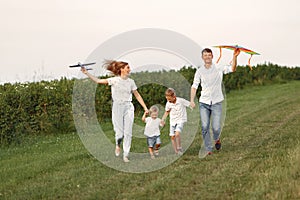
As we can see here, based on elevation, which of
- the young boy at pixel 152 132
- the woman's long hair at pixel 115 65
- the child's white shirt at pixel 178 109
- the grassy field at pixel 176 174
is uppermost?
the woman's long hair at pixel 115 65

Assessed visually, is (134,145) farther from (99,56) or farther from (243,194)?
(243,194)

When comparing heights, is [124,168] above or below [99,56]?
below

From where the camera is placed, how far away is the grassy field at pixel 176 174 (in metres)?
6.82

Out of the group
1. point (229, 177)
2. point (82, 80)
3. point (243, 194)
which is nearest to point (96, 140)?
point (82, 80)

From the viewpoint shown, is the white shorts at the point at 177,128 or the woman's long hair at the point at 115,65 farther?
the white shorts at the point at 177,128

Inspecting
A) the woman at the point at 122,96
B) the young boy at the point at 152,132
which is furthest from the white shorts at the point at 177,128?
the woman at the point at 122,96

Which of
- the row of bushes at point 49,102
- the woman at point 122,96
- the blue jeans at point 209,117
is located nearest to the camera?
the woman at point 122,96

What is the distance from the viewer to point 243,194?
652 cm

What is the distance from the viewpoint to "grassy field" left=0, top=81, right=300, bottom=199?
6.82 metres

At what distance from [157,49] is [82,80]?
5.35ft

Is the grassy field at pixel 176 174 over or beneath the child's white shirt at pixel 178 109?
beneath

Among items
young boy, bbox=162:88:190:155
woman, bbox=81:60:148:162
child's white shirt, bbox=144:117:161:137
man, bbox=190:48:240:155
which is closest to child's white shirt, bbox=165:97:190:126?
young boy, bbox=162:88:190:155

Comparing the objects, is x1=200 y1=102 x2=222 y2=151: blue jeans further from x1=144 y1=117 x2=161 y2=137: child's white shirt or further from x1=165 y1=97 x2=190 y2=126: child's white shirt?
x1=144 y1=117 x2=161 y2=137: child's white shirt

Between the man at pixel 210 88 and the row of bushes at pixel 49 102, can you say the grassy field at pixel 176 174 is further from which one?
the row of bushes at pixel 49 102
